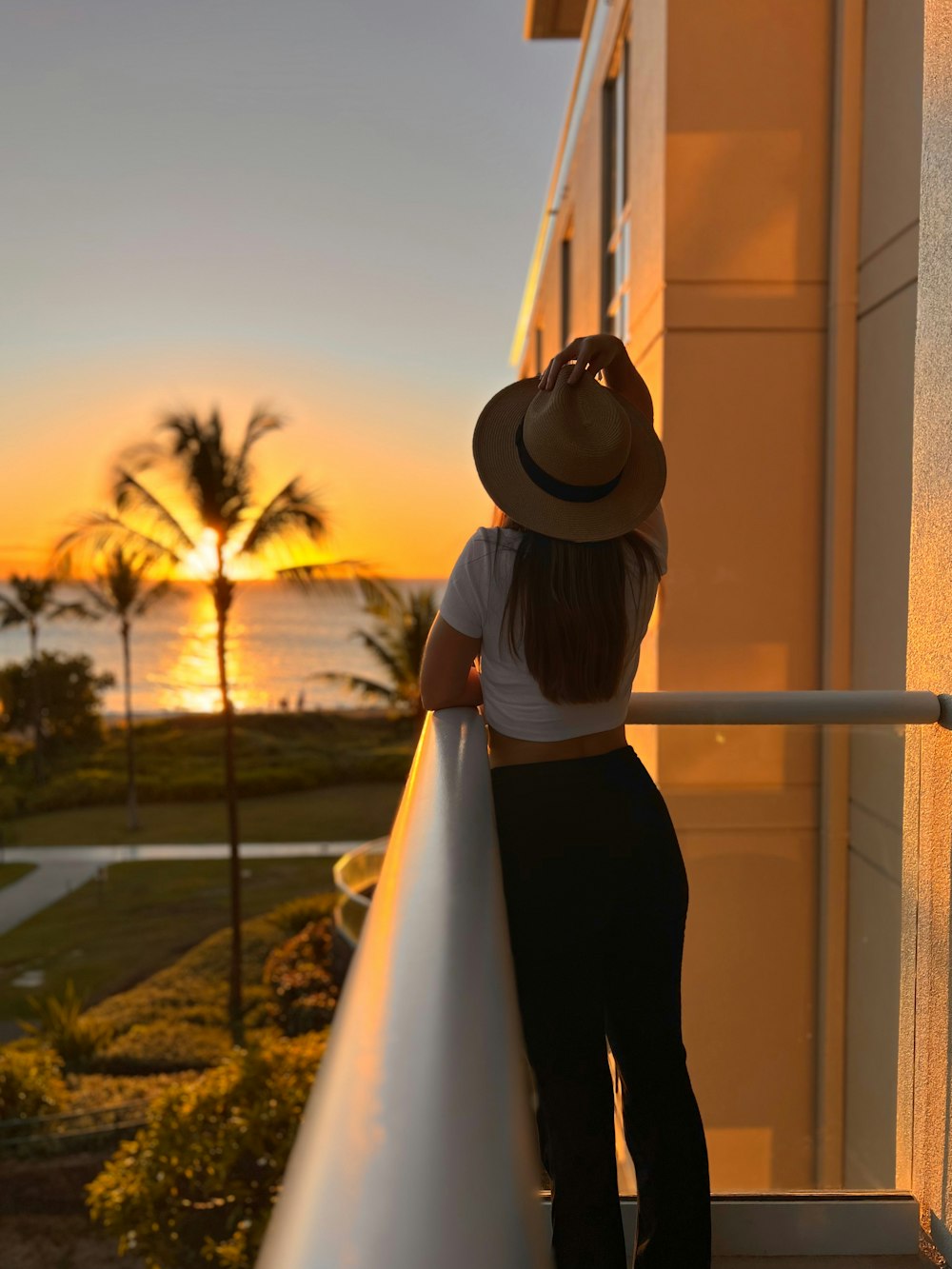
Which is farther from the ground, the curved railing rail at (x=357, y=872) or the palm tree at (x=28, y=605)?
the palm tree at (x=28, y=605)

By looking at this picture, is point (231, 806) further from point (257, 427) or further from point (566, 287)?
point (566, 287)

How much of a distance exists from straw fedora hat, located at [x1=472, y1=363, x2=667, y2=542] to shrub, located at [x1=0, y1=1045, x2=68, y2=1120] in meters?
16.5

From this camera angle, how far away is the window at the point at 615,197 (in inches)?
308

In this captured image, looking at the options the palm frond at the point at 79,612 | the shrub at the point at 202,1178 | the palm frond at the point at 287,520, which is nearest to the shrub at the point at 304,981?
the shrub at the point at 202,1178

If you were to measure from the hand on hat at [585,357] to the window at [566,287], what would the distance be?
10.8 meters

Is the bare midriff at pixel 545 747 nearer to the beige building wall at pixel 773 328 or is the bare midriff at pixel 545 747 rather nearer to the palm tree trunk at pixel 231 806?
the beige building wall at pixel 773 328

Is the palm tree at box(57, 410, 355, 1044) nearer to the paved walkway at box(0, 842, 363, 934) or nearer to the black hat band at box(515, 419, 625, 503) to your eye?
the paved walkway at box(0, 842, 363, 934)

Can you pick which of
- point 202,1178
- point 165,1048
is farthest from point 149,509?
point 202,1178

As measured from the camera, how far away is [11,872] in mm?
33188

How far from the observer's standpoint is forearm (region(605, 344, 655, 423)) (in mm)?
2098

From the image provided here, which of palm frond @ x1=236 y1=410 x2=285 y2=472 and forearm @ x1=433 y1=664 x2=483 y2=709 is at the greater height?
palm frond @ x1=236 y1=410 x2=285 y2=472

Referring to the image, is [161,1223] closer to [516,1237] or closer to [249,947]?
[516,1237]

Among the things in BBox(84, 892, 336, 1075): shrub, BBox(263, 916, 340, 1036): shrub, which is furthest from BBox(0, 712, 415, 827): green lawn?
BBox(263, 916, 340, 1036): shrub

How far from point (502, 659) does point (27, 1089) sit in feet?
55.9
